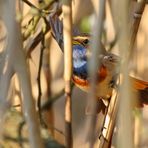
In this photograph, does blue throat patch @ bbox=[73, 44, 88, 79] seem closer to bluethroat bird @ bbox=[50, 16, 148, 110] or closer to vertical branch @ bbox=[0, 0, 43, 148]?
bluethroat bird @ bbox=[50, 16, 148, 110]

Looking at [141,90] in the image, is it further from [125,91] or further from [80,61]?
[125,91]

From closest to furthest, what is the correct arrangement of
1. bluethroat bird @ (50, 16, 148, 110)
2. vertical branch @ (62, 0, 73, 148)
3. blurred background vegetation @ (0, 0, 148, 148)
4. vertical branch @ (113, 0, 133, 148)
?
1. vertical branch @ (113, 0, 133, 148)
2. vertical branch @ (62, 0, 73, 148)
3. bluethroat bird @ (50, 16, 148, 110)
4. blurred background vegetation @ (0, 0, 148, 148)

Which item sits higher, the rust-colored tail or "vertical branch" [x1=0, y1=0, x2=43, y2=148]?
"vertical branch" [x1=0, y1=0, x2=43, y2=148]

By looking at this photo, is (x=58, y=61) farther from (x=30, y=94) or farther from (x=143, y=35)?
(x=30, y=94)

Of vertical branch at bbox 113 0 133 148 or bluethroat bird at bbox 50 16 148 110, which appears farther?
bluethroat bird at bbox 50 16 148 110

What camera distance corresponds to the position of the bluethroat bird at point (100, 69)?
780 mm

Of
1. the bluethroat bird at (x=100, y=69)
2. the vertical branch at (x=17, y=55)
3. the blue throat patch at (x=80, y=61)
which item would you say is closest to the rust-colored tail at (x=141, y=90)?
the bluethroat bird at (x=100, y=69)

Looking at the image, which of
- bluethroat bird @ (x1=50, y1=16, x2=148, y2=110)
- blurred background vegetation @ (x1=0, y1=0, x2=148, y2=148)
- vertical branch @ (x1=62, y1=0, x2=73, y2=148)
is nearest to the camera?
vertical branch @ (x1=62, y1=0, x2=73, y2=148)

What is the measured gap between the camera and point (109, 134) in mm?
703

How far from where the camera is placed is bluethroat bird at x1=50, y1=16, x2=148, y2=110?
30.7 inches


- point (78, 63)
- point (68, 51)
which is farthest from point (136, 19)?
point (78, 63)

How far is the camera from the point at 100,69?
30.5 inches

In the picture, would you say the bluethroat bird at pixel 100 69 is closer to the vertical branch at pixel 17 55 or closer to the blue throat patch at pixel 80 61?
the blue throat patch at pixel 80 61

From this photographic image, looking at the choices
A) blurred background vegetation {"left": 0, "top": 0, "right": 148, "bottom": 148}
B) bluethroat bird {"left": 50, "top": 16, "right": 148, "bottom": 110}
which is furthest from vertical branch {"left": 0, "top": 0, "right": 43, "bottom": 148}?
blurred background vegetation {"left": 0, "top": 0, "right": 148, "bottom": 148}
